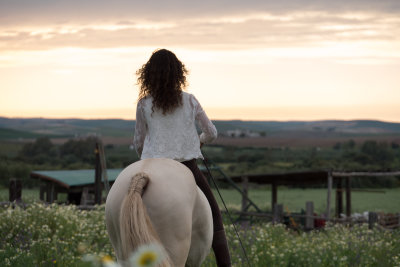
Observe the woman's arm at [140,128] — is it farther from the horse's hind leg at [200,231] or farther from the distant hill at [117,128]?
the distant hill at [117,128]

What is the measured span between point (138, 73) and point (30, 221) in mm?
6069

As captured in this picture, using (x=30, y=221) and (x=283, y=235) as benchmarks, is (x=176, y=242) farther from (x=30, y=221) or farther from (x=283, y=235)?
(x=283, y=235)

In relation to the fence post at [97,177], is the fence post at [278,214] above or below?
below

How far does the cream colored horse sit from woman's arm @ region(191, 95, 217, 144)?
65 centimetres

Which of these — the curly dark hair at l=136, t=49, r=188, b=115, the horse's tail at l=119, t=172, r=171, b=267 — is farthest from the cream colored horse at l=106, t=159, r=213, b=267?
the curly dark hair at l=136, t=49, r=188, b=115

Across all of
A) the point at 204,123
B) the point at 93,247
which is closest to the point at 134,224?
the point at 204,123

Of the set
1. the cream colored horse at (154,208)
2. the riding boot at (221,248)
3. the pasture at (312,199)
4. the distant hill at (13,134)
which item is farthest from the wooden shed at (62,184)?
the distant hill at (13,134)

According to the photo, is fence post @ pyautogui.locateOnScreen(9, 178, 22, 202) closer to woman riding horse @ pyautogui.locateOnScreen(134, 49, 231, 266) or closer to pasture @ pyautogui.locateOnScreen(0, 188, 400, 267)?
pasture @ pyautogui.locateOnScreen(0, 188, 400, 267)

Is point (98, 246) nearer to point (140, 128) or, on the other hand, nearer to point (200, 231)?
point (140, 128)

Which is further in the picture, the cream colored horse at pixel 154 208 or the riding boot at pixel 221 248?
the riding boot at pixel 221 248

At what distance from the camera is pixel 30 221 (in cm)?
966

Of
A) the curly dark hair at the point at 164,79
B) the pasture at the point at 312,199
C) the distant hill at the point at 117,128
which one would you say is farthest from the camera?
the distant hill at the point at 117,128

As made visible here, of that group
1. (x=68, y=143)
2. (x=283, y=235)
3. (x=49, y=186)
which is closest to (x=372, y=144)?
(x=68, y=143)

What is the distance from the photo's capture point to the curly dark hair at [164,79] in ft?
14.3
